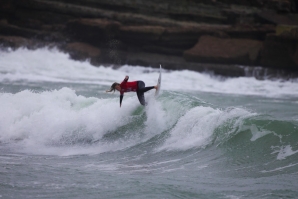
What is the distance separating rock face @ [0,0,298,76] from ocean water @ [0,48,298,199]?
9.69 m

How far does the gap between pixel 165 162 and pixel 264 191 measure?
2.63m

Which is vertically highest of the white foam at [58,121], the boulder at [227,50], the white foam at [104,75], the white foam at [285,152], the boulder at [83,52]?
the boulder at [227,50]

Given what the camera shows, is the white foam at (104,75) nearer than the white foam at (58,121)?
No

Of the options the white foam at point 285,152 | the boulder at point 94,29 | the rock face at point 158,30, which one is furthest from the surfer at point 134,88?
the boulder at point 94,29

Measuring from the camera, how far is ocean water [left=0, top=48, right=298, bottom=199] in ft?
24.2

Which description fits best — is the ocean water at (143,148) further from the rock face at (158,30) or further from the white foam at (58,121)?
the rock face at (158,30)

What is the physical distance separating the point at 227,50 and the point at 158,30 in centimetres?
373

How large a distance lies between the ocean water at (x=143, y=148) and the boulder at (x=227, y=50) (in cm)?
942

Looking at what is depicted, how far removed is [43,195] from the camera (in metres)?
7.10

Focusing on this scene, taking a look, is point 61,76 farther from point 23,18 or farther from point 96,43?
point 23,18

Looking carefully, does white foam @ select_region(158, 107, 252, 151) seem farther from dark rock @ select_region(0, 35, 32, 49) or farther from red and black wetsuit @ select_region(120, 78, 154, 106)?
dark rock @ select_region(0, 35, 32, 49)

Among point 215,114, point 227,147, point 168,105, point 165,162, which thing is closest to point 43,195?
point 165,162

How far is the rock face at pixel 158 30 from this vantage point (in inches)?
1053

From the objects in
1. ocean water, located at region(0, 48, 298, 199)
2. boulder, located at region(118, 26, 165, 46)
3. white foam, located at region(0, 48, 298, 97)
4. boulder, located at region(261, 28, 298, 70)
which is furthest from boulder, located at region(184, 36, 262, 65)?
ocean water, located at region(0, 48, 298, 199)
